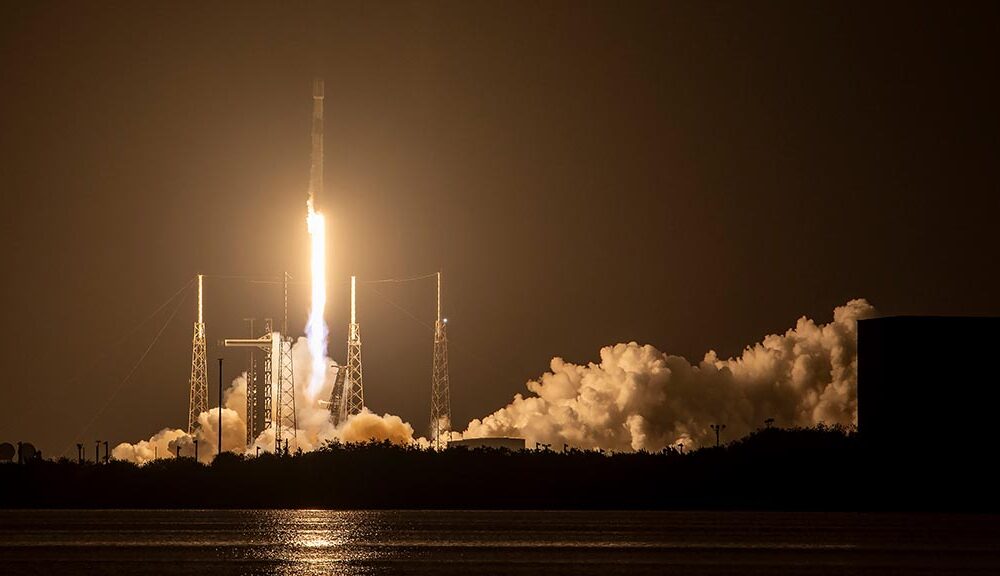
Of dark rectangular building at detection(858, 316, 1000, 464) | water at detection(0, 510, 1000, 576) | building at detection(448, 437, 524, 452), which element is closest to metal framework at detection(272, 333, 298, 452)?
→ water at detection(0, 510, 1000, 576)

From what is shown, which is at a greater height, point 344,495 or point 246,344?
point 246,344

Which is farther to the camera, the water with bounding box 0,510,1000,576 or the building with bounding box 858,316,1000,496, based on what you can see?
the building with bounding box 858,316,1000,496

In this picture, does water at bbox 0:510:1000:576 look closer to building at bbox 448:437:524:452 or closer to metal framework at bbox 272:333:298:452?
metal framework at bbox 272:333:298:452

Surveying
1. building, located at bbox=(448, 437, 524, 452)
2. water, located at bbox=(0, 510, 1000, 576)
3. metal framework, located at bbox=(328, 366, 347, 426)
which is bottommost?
water, located at bbox=(0, 510, 1000, 576)

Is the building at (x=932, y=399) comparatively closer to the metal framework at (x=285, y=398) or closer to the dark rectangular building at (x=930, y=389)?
the dark rectangular building at (x=930, y=389)

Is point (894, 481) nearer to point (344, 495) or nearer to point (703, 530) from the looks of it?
point (703, 530)

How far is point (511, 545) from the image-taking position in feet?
364

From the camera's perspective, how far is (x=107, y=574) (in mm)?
87750

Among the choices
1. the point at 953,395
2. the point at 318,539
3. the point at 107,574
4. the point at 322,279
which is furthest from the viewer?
the point at 322,279

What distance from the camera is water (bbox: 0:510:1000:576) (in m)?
92.1

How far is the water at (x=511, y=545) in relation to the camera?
92125 mm

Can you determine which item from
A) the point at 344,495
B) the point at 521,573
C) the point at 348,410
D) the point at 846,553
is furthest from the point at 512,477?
the point at 521,573

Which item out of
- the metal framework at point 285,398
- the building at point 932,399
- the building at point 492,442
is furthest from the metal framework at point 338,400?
the building at point 932,399

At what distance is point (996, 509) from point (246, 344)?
246 feet
